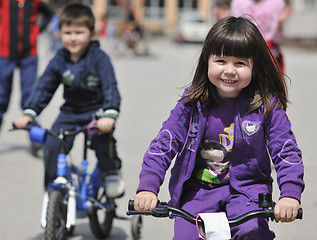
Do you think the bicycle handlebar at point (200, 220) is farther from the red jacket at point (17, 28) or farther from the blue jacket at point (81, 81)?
the red jacket at point (17, 28)

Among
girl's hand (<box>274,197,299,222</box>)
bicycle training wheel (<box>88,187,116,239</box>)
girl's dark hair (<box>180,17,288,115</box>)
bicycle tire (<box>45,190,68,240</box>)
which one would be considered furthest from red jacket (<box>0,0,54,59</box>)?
girl's hand (<box>274,197,299,222</box>)

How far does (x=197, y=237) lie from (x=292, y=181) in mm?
491

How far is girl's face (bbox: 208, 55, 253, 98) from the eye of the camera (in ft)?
9.51

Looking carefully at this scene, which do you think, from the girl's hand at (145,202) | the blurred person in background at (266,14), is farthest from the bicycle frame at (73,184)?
the blurred person in background at (266,14)

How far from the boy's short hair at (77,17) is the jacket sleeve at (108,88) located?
0.27m

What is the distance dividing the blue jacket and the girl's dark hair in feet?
4.40

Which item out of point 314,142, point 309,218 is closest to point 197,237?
point 309,218

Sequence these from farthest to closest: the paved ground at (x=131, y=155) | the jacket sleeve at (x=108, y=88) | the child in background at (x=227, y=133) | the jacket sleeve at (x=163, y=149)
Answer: the paved ground at (x=131, y=155) < the jacket sleeve at (x=108, y=88) < the child in background at (x=227, y=133) < the jacket sleeve at (x=163, y=149)

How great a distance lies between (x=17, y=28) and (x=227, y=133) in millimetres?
4721

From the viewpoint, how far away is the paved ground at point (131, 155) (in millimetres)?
4793

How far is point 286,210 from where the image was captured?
8.33 ft

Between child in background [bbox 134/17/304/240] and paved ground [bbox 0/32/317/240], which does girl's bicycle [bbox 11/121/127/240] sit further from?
child in background [bbox 134/17/304/240]

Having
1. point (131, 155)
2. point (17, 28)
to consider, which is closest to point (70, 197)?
point (131, 155)

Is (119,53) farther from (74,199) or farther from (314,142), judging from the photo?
(74,199)
